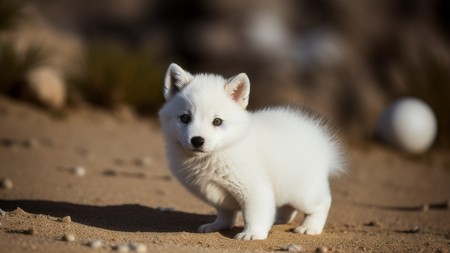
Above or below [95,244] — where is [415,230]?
above

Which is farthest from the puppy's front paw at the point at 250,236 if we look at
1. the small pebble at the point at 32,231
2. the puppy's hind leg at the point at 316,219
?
the small pebble at the point at 32,231

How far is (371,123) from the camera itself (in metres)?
15.0

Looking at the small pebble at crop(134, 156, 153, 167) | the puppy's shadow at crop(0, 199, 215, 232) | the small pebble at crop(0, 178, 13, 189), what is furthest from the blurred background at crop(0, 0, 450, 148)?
the puppy's shadow at crop(0, 199, 215, 232)

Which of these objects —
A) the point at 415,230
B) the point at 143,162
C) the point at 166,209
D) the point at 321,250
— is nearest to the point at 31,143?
the point at 143,162

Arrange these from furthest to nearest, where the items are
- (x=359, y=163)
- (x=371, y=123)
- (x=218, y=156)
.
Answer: (x=371, y=123) < (x=359, y=163) < (x=218, y=156)

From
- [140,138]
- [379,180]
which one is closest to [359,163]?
[379,180]

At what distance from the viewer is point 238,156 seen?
5.14 meters

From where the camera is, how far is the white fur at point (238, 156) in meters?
5.05

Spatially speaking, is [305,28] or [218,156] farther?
[305,28]

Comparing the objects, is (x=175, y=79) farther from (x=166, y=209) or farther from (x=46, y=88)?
(x=46, y=88)

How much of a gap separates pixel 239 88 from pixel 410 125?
23.8 feet

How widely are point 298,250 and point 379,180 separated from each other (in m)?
5.35

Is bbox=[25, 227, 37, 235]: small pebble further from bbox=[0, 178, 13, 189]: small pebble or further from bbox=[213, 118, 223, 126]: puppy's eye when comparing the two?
bbox=[0, 178, 13, 189]: small pebble

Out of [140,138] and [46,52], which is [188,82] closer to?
[140,138]
